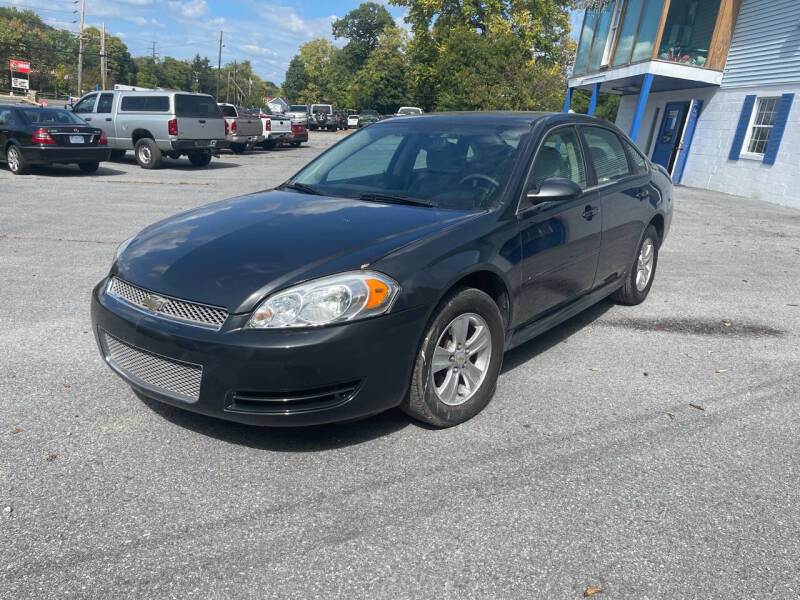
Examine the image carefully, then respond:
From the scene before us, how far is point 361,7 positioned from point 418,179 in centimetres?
10763

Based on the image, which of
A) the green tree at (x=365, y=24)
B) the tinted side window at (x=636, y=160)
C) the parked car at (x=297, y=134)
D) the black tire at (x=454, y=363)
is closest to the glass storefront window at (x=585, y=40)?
the parked car at (x=297, y=134)

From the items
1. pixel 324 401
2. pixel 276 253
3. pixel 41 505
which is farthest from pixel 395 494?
pixel 41 505

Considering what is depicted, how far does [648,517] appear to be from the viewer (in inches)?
104

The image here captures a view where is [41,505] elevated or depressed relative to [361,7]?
depressed

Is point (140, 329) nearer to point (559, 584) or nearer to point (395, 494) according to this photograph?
point (395, 494)

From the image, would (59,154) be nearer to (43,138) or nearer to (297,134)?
(43,138)

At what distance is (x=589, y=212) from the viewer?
4316 mm

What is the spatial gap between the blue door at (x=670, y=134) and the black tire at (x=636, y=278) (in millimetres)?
15497

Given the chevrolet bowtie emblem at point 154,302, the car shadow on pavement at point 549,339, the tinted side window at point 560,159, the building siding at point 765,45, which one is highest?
the building siding at point 765,45

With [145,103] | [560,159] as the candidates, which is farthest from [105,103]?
[560,159]

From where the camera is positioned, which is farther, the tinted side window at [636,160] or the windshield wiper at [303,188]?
the tinted side window at [636,160]

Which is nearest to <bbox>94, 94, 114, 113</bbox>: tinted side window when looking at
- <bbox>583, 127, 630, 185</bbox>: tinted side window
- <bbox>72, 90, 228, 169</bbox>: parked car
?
<bbox>72, 90, 228, 169</bbox>: parked car

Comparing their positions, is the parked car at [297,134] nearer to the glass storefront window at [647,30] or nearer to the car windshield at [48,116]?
the car windshield at [48,116]

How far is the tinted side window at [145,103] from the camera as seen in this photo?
1656 cm
